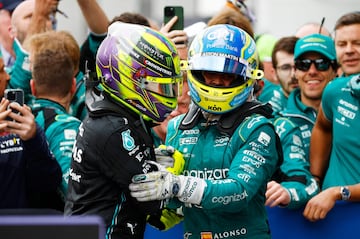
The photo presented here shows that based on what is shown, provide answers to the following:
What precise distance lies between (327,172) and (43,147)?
80.0 inches

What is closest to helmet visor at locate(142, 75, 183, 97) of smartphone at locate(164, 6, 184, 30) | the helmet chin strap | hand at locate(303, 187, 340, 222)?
hand at locate(303, 187, 340, 222)

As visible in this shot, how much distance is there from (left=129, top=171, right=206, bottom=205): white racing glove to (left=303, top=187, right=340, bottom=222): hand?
1.61m

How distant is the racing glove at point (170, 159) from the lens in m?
5.48

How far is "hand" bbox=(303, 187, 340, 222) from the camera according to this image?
21.5ft

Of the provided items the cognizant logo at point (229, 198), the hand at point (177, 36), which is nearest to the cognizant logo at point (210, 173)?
the cognizant logo at point (229, 198)

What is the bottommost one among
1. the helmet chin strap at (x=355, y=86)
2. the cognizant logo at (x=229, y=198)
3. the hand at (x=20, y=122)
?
the hand at (x=20, y=122)

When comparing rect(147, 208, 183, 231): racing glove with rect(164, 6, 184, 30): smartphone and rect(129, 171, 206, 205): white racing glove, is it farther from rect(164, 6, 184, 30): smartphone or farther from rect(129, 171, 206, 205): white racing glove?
rect(164, 6, 184, 30): smartphone

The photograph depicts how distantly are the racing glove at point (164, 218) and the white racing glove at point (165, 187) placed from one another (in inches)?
23.8

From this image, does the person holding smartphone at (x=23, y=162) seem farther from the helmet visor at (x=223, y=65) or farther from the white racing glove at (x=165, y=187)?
the white racing glove at (x=165, y=187)

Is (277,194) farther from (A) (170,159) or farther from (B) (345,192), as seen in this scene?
(A) (170,159)

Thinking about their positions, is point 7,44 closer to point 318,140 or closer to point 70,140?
point 70,140

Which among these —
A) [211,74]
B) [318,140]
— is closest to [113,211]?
[211,74]

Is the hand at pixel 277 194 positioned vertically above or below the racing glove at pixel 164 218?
below

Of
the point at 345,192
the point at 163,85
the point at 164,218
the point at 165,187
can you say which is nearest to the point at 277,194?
the point at 345,192
